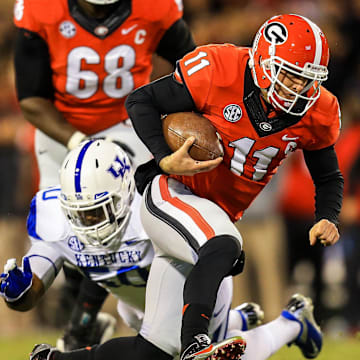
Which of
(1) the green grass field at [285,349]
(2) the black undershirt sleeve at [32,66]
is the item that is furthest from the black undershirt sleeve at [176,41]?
(1) the green grass field at [285,349]

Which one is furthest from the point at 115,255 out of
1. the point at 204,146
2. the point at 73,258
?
the point at 204,146

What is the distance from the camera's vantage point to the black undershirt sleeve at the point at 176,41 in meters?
4.93

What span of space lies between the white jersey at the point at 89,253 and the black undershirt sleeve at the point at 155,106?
1.98 feet

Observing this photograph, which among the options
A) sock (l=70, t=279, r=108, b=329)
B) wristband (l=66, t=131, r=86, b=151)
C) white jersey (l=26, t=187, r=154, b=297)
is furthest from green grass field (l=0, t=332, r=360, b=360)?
wristband (l=66, t=131, r=86, b=151)

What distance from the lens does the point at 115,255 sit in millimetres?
4262

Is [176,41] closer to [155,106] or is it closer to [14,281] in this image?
[155,106]

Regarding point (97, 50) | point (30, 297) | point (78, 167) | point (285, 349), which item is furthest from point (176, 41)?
point (285, 349)

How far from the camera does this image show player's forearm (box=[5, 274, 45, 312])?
13.3 feet

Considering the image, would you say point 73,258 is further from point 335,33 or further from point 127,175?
point 335,33

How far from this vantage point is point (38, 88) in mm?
4914

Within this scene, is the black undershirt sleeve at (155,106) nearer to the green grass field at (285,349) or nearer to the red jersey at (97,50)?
the red jersey at (97,50)

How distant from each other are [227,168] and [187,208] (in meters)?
0.30

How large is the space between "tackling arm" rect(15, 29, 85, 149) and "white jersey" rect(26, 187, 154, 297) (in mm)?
595

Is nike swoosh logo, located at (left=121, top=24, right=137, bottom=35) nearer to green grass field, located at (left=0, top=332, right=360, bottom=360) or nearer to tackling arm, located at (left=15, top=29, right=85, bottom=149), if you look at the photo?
tackling arm, located at (left=15, top=29, right=85, bottom=149)
